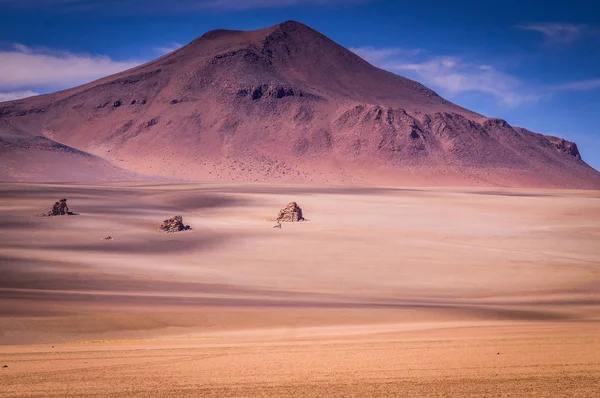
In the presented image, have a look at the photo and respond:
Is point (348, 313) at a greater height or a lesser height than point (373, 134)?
lesser

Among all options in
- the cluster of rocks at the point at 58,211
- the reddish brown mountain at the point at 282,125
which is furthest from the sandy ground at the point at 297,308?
the reddish brown mountain at the point at 282,125

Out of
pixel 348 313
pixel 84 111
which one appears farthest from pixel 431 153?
pixel 348 313

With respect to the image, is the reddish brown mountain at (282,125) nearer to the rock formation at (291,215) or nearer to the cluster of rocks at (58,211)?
the rock formation at (291,215)

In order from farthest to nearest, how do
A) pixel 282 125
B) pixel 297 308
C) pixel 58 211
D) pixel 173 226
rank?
pixel 282 125
pixel 58 211
pixel 173 226
pixel 297 308

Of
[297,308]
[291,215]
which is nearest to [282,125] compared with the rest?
[291,215]

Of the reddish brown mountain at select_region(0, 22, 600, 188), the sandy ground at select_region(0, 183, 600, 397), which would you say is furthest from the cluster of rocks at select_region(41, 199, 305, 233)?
the reddish brown mountain at select_region(0, 22, 600, 188)

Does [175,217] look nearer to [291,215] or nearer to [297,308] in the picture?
[291,215]

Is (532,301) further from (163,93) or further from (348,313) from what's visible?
(163,93)
